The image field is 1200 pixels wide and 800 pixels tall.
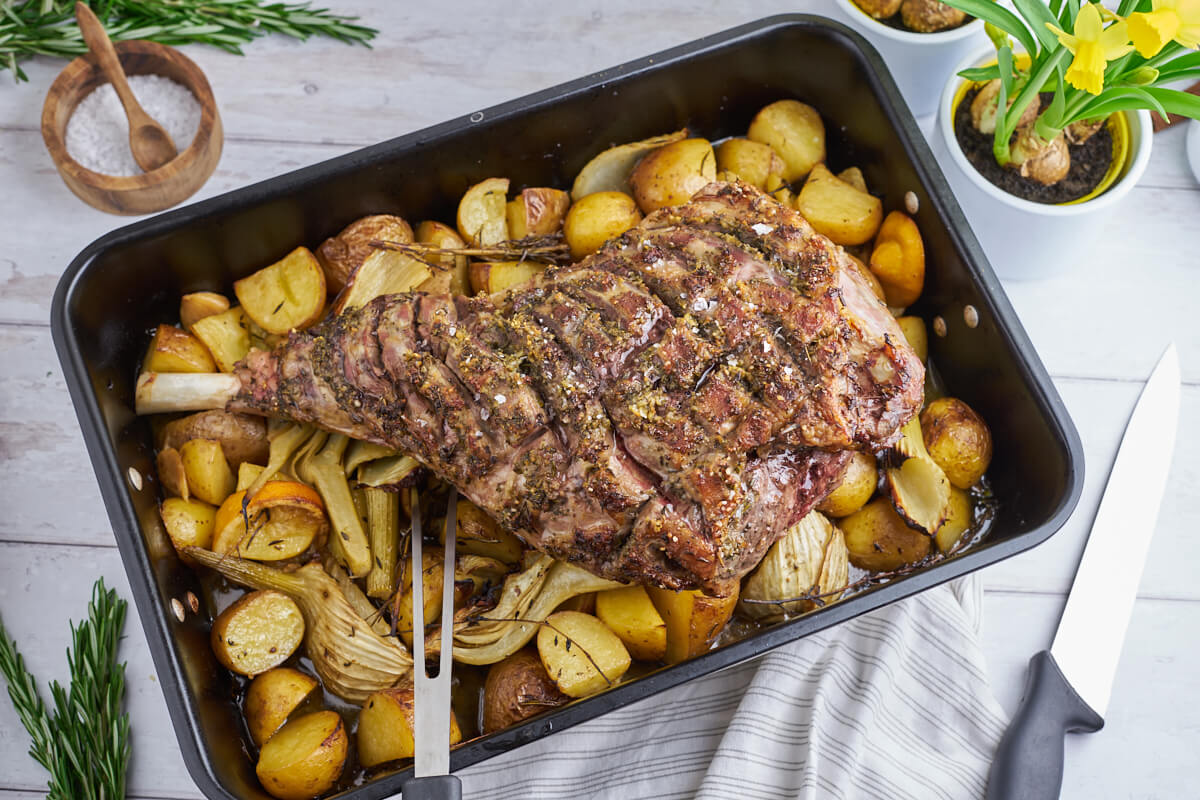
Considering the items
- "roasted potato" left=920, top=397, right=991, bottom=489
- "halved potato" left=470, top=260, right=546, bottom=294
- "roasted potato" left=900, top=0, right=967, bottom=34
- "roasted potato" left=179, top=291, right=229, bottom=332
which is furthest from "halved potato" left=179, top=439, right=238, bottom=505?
"roasted potato" left=900, top=0, right=967, bottom=34

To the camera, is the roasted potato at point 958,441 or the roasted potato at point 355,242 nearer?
the roasted potato at point 958,441

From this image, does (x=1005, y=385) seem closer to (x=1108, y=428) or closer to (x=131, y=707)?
(x=1108, y=428)

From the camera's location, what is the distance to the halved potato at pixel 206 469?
2.14 m

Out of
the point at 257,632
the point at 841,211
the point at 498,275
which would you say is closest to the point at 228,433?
the point at 257,632

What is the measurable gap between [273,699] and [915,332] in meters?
1.60

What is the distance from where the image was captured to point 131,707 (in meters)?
2.31

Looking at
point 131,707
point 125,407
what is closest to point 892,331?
point 125,407

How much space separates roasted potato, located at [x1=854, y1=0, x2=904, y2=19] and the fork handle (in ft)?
6.41

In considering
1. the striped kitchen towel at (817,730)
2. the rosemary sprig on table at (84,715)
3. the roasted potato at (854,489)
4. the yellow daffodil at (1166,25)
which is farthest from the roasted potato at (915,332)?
the rosemary sprig on table at (84,715)

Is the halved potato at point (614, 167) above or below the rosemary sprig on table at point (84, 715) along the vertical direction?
above

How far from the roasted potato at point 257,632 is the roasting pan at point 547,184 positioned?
0.06 metres

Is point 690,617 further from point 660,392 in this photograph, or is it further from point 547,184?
point 547,184

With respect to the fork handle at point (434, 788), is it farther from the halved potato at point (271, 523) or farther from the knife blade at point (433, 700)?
the halved potato at point (271, 523)

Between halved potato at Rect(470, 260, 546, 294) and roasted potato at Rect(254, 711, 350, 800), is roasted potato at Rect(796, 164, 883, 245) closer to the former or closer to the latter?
halved potato at Rect(470, 260, 546, 294)
